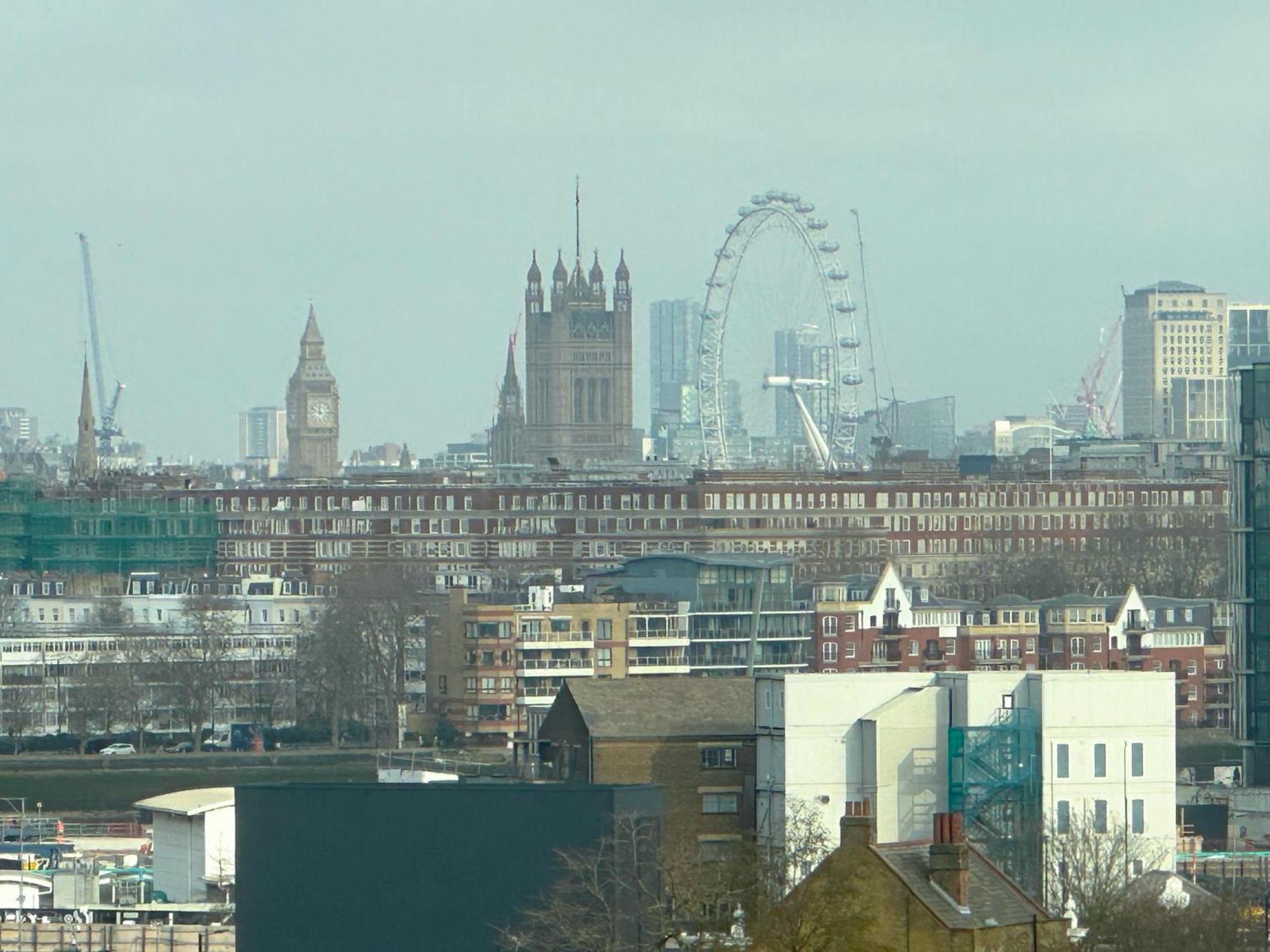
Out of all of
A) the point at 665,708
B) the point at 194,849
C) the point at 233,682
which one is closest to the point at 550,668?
the point at 233,682

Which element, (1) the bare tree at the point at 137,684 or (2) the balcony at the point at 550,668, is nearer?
(2) the balcony at the point at 550,668

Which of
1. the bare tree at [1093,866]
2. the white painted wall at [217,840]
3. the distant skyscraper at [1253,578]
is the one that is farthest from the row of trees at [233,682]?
the bare tree at [1093,866]

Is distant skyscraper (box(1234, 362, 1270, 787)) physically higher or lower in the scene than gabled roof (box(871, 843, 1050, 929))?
higher

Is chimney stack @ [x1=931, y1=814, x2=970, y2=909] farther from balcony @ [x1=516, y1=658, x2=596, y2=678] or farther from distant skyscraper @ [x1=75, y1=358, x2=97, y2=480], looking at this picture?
distant skyscraper @ [x1=75, y1=358, x2=97, y2=480]

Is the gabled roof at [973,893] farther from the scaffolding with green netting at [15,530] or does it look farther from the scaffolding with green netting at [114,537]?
the scaffolding with green netting at [15,530]

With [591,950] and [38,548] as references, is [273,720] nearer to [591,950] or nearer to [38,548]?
[38,548]

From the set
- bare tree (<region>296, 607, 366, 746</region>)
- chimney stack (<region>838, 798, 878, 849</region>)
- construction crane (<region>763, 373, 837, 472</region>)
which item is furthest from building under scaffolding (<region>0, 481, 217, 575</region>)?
chimney stack (<region>838, 798, 878, 849</region>)

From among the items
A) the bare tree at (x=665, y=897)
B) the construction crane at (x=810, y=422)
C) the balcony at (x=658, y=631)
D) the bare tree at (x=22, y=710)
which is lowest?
the bare tree at (x=22, y=710)
